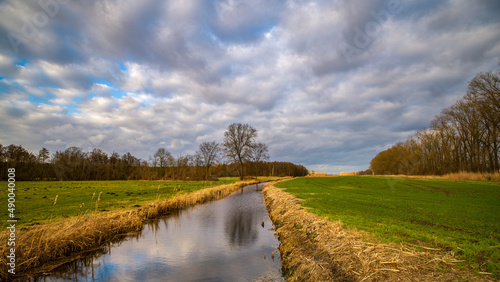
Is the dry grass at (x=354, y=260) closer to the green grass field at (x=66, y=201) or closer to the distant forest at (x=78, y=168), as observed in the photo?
the green grass field at (x=66, y=201)

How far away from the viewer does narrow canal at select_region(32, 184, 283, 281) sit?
25.7 feet

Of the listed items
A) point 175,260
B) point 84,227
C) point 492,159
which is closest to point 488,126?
point 492,159

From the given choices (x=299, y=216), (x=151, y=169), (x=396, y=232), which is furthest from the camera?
(x=151, y=169)

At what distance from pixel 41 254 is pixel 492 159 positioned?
6626 cm

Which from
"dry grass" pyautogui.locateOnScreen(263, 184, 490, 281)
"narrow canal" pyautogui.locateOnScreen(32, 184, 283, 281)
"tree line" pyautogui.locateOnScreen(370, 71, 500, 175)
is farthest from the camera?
"tree line" pyautogui.locateOnScreen(370, 71, 500, 175)

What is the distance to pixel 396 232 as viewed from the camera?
26.4 feet

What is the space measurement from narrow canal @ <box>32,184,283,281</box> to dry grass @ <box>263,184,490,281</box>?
93 centimetres

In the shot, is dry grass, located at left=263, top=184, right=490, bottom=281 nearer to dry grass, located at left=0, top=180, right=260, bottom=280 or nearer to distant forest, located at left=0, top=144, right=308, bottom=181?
dry grass, located at left=0, top=180, right=260, bottom=280

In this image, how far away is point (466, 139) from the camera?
169 feet

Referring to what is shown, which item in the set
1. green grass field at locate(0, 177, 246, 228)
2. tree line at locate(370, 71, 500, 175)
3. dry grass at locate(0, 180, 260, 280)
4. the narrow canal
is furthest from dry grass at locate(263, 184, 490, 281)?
tree line at locate(370, 71, 500, 175)

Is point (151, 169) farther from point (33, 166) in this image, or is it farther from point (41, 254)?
point (41, 254)

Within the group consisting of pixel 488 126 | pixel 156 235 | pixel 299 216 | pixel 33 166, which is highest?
pixel 488 126

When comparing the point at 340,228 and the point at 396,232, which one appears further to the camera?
the point at 340,228

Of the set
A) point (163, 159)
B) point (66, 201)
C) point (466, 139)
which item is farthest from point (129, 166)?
point (466, 139)
